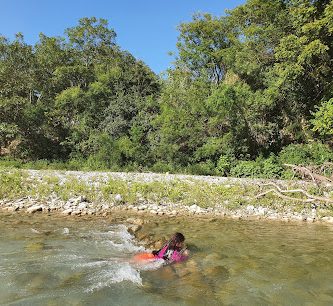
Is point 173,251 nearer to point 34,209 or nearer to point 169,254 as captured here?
point 169,254

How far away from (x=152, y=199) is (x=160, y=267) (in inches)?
A: 266

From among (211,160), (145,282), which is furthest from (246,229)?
(211,160)

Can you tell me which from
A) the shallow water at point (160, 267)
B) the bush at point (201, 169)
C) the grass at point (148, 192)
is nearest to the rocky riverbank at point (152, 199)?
the grass at point (148, 192)

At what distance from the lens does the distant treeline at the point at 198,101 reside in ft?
66.7

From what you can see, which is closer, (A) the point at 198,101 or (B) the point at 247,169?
(B) the point at 247,169

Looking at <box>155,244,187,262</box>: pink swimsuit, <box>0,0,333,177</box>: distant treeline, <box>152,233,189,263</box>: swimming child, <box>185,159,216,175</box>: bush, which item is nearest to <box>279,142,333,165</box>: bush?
<box>0,0,333,177</box>: distant treeline

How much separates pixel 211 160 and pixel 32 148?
13.1 metres

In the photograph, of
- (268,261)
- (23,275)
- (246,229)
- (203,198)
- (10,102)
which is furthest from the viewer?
(10,102)

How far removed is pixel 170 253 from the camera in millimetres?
7695

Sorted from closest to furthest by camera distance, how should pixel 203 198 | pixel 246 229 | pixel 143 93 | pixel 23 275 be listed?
pixel 23 275 < pixel 246 229 < pixel 203 198 < pixel 143 93

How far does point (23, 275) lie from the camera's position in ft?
21.1

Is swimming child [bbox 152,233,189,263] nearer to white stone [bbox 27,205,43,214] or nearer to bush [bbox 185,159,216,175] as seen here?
white stone [bbox 27,205,43,214]

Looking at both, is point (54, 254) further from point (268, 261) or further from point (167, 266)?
point (268, 261)

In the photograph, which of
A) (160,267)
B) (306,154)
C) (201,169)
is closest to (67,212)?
(160,267)
